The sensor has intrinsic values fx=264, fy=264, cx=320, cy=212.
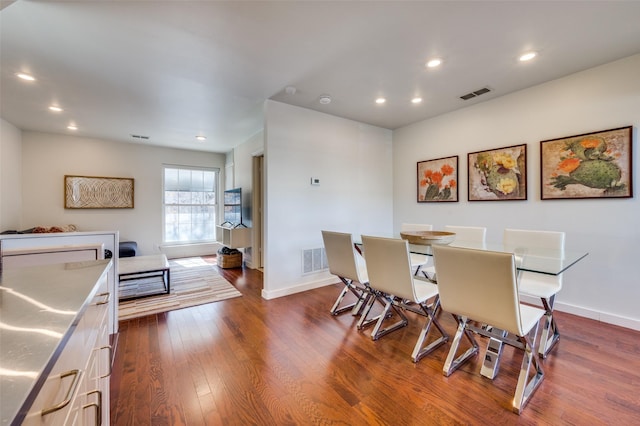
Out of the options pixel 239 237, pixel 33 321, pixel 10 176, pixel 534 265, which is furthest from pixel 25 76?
pixel 534 265

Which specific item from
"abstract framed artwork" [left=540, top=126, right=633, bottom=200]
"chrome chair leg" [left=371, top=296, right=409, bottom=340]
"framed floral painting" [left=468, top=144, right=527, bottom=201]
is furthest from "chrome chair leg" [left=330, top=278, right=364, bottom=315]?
"abstract framed artwork" [left=540, top=126, right=633, bottom=200]

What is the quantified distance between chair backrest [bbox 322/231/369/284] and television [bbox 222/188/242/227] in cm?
321

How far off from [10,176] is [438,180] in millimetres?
6931

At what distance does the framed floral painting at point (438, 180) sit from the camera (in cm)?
393

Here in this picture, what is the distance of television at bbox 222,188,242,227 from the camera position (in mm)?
5590

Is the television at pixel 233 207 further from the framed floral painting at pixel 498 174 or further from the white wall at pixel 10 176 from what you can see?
the framed floral painting at pixel 498 174

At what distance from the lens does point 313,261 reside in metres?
3.88

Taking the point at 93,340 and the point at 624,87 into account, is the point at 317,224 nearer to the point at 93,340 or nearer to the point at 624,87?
the point at 93,340

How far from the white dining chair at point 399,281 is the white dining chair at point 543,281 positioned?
0.76 metres

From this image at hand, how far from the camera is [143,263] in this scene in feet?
12.7

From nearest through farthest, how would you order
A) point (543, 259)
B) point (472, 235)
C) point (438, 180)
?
A: point (543, 259)
point (472, 235)
point (438, 180)

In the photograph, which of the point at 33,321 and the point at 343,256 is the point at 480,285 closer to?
the point at 343,256

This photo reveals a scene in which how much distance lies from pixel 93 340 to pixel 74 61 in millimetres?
2828

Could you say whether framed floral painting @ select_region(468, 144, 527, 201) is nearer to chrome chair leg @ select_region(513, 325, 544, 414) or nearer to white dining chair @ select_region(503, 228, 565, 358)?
white dining chair @ select_region(503, 228, 565, 358)
